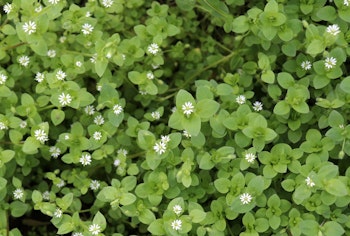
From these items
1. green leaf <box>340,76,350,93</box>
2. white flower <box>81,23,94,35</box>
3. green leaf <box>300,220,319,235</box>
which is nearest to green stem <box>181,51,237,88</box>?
white flower <box>81,23,94,35</box>

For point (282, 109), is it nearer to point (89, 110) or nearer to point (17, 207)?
point (89, 110)

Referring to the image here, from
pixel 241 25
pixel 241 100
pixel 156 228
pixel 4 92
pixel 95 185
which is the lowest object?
pixel 95 185

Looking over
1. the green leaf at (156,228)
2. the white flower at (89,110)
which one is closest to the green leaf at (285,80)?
the green leaf at (156,228)

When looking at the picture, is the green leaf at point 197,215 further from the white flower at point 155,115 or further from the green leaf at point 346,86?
the green leaf at point 346,86

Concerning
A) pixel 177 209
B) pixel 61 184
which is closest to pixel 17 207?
pixel 61 184

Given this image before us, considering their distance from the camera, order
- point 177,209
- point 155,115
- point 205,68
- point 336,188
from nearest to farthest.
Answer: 1. point 336,188
2. point 177,209
3. point 155,115
4. point 205,68

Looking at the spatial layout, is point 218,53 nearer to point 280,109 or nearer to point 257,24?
point 257,24
